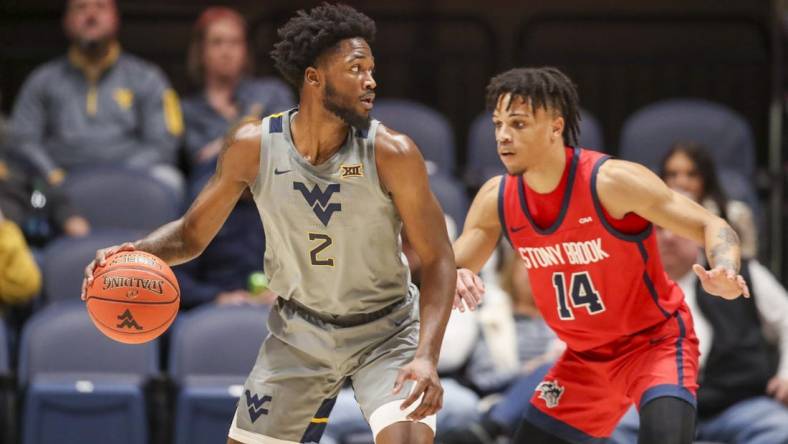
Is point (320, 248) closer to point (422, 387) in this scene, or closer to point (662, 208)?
point (422, 387)

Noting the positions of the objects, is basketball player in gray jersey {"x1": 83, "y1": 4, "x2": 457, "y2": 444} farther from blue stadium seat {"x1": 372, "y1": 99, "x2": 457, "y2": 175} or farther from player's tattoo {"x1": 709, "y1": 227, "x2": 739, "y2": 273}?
blue stadium seat {"x1": 372, "y1": 99, "x2": 457, "y2": 175}

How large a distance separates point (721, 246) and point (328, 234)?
1314 millimetres

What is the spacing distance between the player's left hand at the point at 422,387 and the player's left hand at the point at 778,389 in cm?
277

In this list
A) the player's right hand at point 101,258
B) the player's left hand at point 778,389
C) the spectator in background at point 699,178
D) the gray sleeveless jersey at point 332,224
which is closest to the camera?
the gray sleeveless jersey at point 332,224

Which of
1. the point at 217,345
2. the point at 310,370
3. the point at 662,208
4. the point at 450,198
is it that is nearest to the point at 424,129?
the point at 450,198

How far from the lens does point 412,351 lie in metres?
4.47

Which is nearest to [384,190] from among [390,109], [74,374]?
[74,374]

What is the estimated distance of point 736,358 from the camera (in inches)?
249

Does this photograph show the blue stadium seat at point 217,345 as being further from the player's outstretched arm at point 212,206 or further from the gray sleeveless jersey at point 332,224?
the gray sleeveless jersey at point 332,224

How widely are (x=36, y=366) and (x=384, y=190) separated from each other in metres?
2.82

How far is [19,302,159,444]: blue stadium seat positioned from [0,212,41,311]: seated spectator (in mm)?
249

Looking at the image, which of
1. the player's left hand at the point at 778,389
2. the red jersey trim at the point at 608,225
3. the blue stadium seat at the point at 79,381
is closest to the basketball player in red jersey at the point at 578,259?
the red jersey trim at the point at 608,225

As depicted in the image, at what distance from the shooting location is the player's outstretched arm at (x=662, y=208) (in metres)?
4.39

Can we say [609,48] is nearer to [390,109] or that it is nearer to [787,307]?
[390,109]
